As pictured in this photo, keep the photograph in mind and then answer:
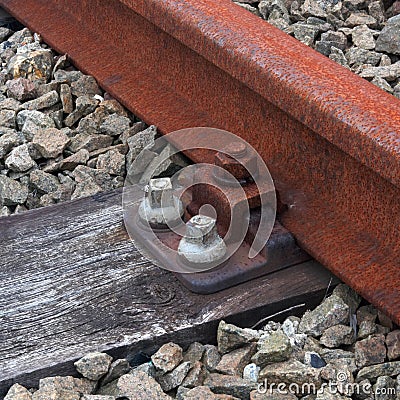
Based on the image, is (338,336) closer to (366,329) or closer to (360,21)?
(366,329)

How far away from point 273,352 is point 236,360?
0.10 meters

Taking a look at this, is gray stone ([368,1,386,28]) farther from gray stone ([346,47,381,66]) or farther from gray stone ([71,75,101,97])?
gray stone ([71,75,101,97])

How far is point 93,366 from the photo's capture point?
2.23 meters

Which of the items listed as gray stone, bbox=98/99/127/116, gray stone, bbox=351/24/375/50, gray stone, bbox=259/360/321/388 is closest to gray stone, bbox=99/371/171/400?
gray stone, bbox=259/360/321/388

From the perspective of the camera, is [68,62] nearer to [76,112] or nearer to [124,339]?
[76,112]

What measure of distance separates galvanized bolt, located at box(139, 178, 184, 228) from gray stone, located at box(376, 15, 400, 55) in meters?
1.22

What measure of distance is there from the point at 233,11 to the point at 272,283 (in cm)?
103

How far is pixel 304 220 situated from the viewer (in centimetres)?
265

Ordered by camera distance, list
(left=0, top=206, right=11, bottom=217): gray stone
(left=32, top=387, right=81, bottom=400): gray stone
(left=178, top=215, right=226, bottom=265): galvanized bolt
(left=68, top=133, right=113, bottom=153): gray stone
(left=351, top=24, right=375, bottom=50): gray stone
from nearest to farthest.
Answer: (left=32, top=387, right=81, bottom=400): gray stone → (left=178, top=215, right=226, bottom=265): galvanized bolt → (left=0, top=206, right=11, bottom=217): gray stone → (left=68, top=133, right=113, bottom=153): gray stone → (left=351, top=24, right=375, bottom=50): gray stone

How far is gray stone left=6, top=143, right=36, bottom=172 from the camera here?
3.22 m

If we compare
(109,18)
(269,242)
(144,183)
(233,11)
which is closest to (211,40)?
(233,11)

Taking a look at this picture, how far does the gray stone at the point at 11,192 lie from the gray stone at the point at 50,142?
0.61 feet

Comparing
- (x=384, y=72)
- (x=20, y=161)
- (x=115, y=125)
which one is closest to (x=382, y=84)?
(x=384, y=72)

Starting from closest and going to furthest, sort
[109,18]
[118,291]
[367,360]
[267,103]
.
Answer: [367,360] < [118,291] < [267,103] < [109,18]
